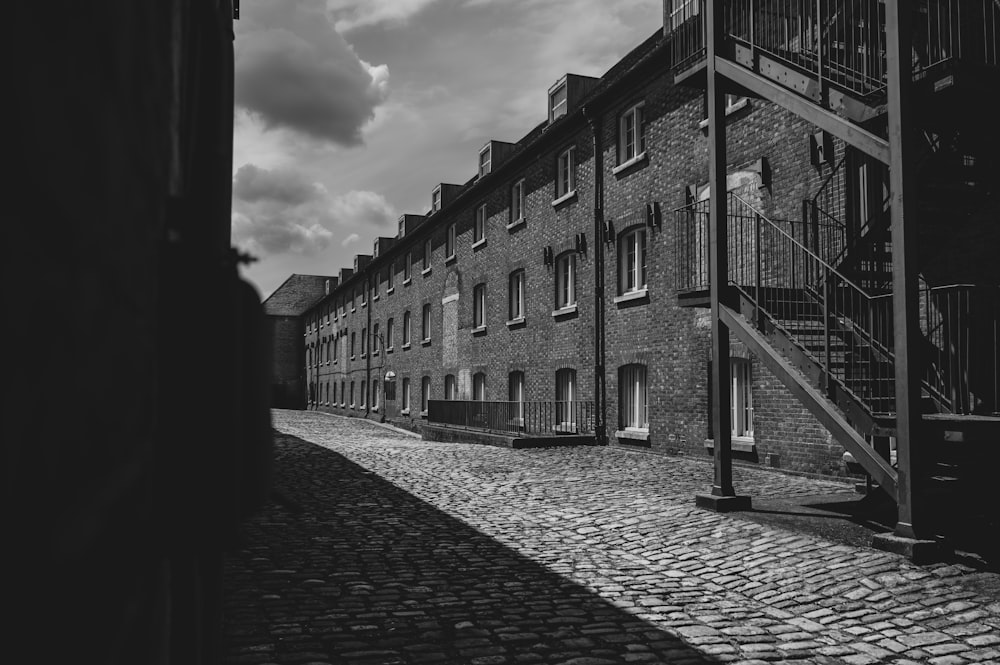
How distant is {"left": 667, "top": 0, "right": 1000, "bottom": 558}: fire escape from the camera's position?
6.73 metres

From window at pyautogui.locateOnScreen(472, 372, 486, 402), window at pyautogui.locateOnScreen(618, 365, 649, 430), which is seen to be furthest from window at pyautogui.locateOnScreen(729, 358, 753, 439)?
window at pyautogui.locateOnScreen(472, 372, 486, 402)

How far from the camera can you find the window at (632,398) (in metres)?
16.4

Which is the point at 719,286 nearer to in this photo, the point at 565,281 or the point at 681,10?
the point at 681,10

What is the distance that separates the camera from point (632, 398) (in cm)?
1672

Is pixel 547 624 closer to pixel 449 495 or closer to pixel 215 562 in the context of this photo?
pixel 215 562

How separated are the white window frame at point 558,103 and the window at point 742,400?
10664 mm

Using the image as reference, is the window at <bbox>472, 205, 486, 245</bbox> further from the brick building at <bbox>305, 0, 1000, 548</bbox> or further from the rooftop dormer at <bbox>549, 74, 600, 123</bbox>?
the rooftop dormer at <bbox>549, 74, 600, 123</bbox>

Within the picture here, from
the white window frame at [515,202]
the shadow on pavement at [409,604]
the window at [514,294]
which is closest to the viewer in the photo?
the shadow on pavement at [409,604]

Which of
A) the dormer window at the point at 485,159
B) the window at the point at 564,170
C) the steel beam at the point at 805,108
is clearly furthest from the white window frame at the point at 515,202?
the steel beam at the point at 805,108

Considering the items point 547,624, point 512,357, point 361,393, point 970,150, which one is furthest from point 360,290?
point 547,624

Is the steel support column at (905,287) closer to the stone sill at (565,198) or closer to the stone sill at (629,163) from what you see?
the stone sill at (629,163)

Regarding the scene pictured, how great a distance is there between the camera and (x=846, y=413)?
25.0 feet

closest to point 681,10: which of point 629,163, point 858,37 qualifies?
point 858,37

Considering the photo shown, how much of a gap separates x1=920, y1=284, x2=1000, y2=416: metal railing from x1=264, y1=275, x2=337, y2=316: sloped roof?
51.3 meters
